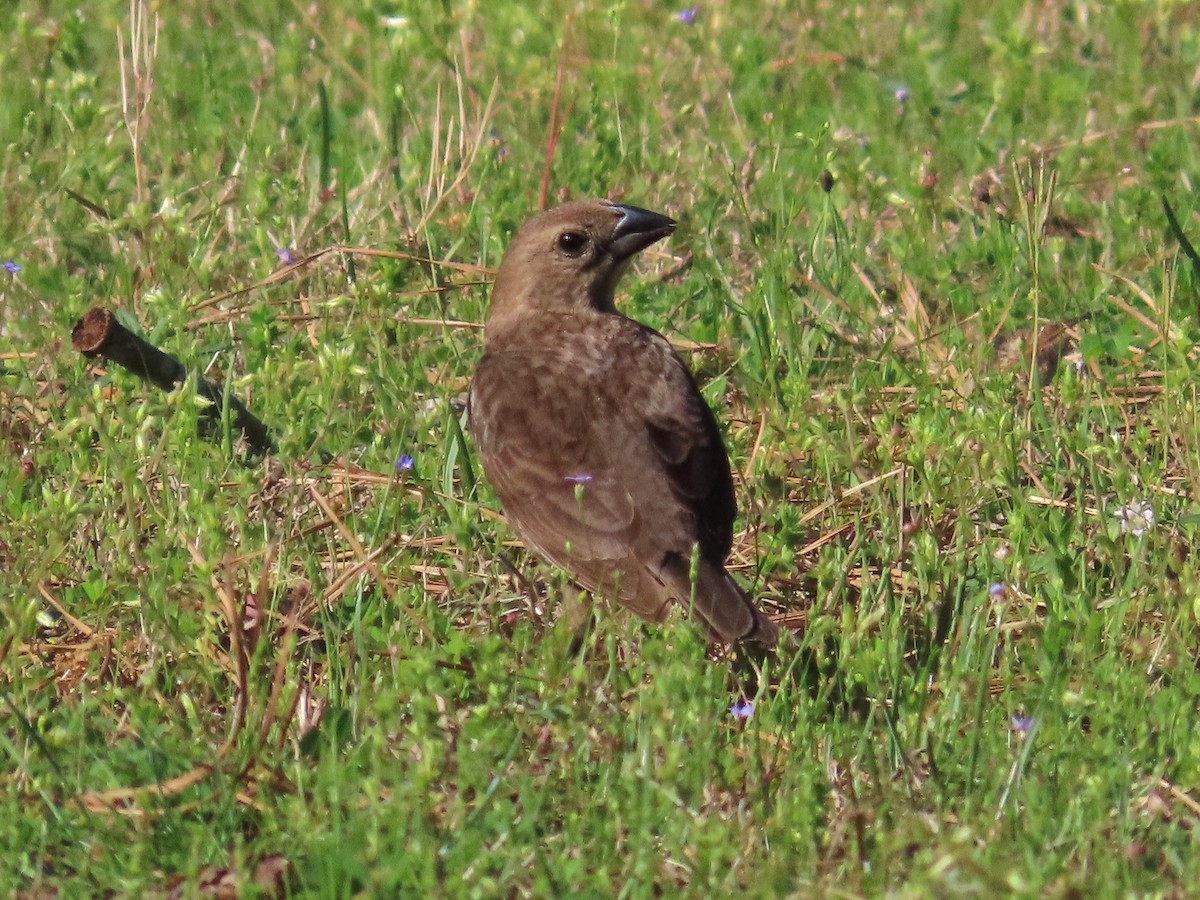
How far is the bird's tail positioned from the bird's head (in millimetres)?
1419

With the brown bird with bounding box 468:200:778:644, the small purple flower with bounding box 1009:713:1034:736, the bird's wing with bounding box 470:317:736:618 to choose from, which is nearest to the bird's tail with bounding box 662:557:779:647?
the brown bird with bounding box 468:200:778:644

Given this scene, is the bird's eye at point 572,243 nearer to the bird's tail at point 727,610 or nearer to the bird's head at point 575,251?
the bird's head at point 575,251

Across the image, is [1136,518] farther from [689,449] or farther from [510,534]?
[510,534]

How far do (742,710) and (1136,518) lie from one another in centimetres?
124

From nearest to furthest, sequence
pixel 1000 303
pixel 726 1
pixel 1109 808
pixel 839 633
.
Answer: pixel 1109 808
pixel 839 633
pixel 1000 303
pixel 726 1

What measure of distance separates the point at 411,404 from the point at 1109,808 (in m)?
2.31

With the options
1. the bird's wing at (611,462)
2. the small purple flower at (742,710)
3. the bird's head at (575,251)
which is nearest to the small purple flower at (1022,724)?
the small purple flower at (742,710)

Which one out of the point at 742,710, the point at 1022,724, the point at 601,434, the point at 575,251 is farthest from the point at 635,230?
the point at 1022,724

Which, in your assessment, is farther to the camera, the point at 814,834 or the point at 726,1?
the point at 726,1

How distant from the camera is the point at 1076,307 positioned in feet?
20.0

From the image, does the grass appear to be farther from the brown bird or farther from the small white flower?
the brown bird

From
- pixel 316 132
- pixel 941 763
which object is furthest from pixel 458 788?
pixel 316 132

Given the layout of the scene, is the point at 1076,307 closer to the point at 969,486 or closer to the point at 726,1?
the point at 969,486

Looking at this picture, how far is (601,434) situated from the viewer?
15.4 ft
